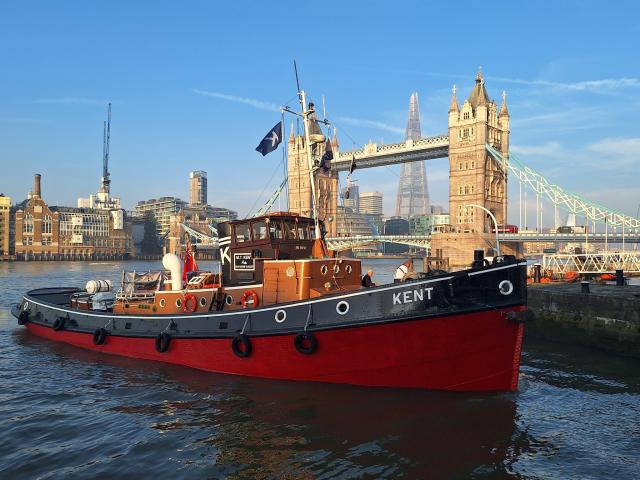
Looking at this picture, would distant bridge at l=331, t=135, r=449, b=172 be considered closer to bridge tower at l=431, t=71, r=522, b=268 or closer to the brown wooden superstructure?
bridge tower at l=431, t=71, r=522, b=268

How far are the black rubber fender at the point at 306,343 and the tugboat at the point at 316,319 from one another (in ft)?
0.09

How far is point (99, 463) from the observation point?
9.09 metres

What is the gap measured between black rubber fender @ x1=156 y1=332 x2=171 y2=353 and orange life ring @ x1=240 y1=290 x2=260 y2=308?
2.64 meters

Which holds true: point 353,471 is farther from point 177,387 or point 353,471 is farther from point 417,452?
point 177,387

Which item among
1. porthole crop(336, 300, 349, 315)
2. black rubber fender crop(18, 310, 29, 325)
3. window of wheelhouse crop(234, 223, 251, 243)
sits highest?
window of wheelhouse crop(234, 223, 251, 243)

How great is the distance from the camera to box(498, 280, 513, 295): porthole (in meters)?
11.2

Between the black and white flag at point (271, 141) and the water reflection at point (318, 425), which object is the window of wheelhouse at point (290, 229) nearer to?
the black and white flag at point (271, 141)

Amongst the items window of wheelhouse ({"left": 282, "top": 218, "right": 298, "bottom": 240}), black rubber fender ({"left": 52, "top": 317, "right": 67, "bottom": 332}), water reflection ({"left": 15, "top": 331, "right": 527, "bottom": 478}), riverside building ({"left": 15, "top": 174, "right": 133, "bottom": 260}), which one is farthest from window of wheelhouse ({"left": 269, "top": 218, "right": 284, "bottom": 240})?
riverside building ({"left": 15, "top": 174, "right": 133, "bottom": 260})

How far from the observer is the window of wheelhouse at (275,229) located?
14.5m

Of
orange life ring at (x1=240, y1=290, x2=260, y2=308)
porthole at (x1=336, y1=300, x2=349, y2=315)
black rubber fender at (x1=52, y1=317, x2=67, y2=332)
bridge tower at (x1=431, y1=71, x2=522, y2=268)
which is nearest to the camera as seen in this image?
porthole at (x1=336, y1=300, x2=349, y2=315)

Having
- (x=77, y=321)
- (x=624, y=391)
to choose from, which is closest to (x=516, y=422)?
(x=624, y=391)

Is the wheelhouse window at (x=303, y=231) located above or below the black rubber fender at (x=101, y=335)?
above

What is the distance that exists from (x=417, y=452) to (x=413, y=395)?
2.45 m

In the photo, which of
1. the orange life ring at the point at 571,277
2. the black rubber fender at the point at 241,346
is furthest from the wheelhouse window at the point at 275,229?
the orange life ring at the point at 571,277
